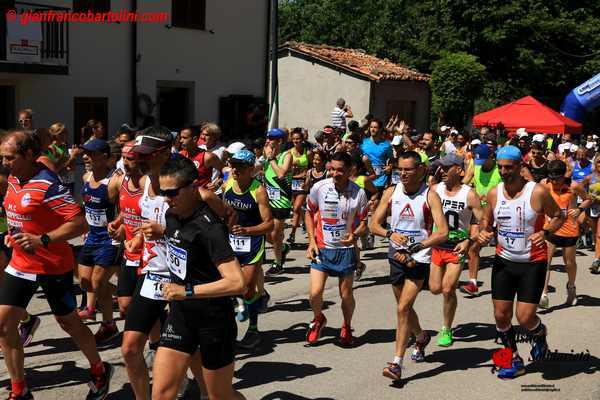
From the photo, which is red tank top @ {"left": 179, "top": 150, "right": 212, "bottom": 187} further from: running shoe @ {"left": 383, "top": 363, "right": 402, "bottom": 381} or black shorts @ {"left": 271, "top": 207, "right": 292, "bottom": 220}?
running shoe @ {"left": 383, "top": 363, "right": 402, "bottom": 381}

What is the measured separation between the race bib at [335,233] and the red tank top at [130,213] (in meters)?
2.10

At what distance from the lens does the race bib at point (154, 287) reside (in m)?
5.30

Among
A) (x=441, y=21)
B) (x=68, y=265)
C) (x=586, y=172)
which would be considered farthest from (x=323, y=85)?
(x=68, y=265)

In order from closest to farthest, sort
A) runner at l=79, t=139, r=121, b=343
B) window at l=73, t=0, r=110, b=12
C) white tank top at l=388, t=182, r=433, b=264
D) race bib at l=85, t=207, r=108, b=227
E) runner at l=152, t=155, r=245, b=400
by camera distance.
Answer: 1. runner at l=152, t=155, r=245, b=400
2. white tank top at l=388, t=182, r=433, b=264
3. runner at l=79, t=139, r=121, b=343
4. race bib at l=85, t=207, r=108, b=227
5. window at l=73, t=0, r=110, b=12

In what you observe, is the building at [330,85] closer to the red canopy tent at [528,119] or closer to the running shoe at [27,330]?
the red canopy tent at [528,119]

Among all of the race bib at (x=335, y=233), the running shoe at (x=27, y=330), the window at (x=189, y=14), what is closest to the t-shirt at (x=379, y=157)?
the race bib at (x=335, y=233)

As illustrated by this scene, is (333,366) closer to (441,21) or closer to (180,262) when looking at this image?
(180,262)

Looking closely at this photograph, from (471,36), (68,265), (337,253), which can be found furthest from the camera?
(471,36)

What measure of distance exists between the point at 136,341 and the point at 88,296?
3.02 metres

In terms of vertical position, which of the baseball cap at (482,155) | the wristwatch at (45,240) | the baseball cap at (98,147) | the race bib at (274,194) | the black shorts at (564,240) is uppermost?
the baseball cap at (98,147)

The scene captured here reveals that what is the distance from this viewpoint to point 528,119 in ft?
80.2

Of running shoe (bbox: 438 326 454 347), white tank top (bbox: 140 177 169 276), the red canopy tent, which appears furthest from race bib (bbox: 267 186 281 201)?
the red canopy tent

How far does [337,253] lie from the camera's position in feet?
24.5

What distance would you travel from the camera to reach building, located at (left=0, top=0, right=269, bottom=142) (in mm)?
17219
